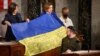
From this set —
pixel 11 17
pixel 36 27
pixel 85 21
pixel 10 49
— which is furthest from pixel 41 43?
pixel 85 21

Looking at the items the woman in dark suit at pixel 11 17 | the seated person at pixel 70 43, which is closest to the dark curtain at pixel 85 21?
the woman in dark suit at pixel 11 17

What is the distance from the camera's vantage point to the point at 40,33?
33.1 ft

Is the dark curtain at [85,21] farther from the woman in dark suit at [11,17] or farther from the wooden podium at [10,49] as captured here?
the wooden podium at [10,49]

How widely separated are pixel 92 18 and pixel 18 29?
A: 3.29 m

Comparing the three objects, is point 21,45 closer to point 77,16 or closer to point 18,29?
point 18,29

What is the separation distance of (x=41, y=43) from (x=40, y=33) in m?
0.39

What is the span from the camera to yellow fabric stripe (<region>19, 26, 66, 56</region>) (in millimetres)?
9758

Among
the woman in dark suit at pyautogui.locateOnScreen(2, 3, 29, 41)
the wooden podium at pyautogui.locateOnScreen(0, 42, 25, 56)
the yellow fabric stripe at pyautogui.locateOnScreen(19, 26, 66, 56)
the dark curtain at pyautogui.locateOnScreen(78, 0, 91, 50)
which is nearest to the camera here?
the wooden podium at pyautogui.locateOnScreen(0, 42, 25, 56)

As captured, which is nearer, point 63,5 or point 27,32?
point 27,32

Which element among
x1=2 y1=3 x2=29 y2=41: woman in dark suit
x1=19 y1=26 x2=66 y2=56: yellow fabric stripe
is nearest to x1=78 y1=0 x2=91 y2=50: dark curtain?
x1=2 y1=3 x2=29 y2=41: woman in dark suit

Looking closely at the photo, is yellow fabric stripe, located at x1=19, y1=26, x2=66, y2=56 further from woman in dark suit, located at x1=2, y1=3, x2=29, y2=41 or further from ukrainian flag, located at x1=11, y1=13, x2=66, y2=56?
woman in dark suit, located at x1=2, y1=3, x2=29, y2=41

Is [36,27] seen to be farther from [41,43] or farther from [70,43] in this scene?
[70,43]

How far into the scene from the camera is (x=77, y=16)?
12977 mm

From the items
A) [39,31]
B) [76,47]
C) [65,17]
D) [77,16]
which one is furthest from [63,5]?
[76,47]
